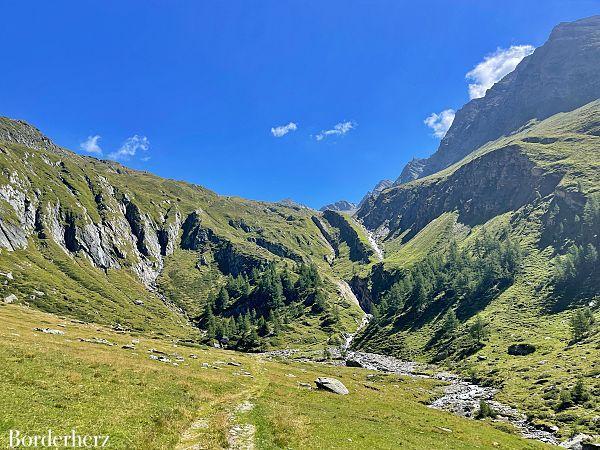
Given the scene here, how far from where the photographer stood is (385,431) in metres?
37.8

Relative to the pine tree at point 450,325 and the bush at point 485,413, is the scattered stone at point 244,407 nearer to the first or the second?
the bush at point 485,413

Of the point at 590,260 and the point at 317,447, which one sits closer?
the point at 317,447

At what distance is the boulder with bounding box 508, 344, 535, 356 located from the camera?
11338 cm

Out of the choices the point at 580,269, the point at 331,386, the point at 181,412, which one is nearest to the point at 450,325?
the point at 580,269

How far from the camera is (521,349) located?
11519cm

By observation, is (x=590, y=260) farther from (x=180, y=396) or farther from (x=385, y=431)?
(x=180, y=396)

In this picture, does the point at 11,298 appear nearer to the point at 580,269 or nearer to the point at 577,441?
the point at 577,441

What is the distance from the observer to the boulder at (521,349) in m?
113

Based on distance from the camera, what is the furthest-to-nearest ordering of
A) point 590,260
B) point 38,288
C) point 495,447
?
point 38,288 < point 590,260 < point 495,447

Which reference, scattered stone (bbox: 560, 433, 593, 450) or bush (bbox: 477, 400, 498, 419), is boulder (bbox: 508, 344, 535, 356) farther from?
scattered stone (bbox: 560, 433, 593, 450)

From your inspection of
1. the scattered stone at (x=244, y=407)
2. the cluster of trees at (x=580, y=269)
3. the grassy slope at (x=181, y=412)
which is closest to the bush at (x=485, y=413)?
the grassy slope at (x=181, y=412)

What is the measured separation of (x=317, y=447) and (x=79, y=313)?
19620 cm

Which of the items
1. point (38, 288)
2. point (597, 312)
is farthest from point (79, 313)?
point (597, 312)

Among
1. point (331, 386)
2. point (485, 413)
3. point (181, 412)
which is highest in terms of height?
point (181, 412)
